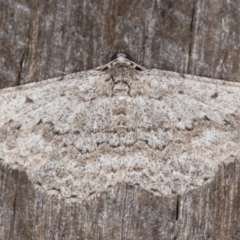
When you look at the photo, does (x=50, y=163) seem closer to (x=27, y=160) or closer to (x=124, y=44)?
(x=27, y=160)

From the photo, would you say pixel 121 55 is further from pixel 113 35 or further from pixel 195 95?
pixel 195 95

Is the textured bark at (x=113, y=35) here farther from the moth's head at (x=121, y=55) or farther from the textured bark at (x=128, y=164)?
the textured bark at (x=128, y=164)

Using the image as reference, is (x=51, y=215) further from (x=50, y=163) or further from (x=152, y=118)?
(x=152, y=118)

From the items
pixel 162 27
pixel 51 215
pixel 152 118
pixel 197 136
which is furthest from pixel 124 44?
pixel 51 215

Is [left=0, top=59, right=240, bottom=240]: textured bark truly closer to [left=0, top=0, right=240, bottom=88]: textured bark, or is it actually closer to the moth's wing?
Answer: the moth's wing

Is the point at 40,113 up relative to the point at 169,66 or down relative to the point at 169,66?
down

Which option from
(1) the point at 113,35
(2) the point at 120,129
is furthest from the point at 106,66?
(2) the point at 120,129

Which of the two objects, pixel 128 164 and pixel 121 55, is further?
pixel 121 55

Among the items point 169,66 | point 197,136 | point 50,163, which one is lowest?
point 50,163
